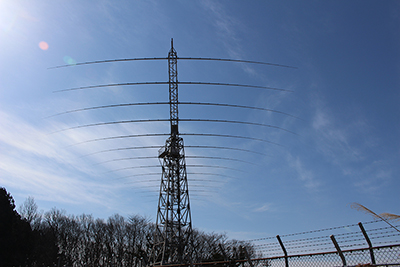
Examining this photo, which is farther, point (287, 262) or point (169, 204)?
point (169, 204)

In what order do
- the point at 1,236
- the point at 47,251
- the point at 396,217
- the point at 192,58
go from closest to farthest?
the point at 396,217
the point at 192,58
the point at 1,236
the point at 47,251

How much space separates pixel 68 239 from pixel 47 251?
12.4m

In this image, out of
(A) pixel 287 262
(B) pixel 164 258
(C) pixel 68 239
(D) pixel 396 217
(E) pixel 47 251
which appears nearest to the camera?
(D) pixel 396 217

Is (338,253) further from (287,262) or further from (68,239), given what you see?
(68,239)

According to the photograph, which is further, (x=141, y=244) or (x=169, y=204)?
(x=141, y=244)

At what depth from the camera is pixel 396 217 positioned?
584cm

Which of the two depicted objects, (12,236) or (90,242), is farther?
(90,242)

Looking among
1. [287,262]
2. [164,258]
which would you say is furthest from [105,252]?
[287,262]

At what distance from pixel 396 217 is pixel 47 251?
4458 cm

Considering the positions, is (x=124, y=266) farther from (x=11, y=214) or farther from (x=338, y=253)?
(x=338, y=253)

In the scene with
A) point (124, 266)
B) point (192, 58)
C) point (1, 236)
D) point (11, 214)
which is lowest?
point (124, 266)

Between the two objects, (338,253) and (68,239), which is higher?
(68,239)

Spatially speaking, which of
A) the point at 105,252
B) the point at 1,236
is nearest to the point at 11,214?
the point at 1,236

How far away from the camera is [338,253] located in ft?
20.8
